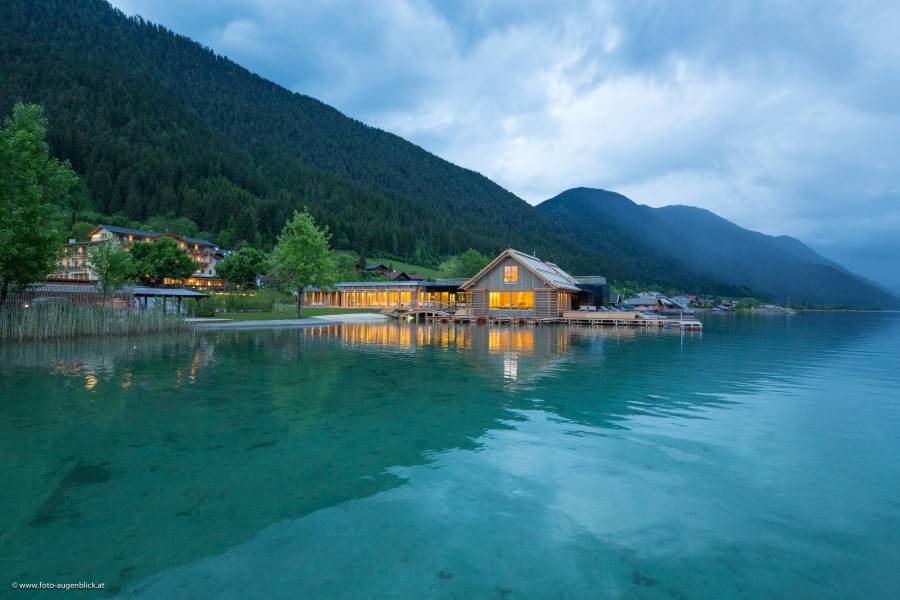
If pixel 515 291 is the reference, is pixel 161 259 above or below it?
above

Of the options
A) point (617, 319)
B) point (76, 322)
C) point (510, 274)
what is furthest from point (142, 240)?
point (617, 319)

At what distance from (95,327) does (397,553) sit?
2991 centimetres

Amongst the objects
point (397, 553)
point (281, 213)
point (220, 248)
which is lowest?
point (397, 553)

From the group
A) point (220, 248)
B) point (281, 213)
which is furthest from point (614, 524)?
point (281, 213)

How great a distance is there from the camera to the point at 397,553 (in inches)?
199

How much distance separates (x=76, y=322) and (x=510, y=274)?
38464mm

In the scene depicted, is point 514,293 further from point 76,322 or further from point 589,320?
point 76,322

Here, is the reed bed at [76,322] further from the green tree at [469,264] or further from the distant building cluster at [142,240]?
the green tree at [469,264]

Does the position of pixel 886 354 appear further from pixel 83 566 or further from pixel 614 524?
pixel 83 566

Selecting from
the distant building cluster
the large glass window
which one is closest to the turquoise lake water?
the large glass window

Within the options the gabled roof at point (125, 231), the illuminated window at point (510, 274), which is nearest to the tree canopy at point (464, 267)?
the illuminated window at point (510, 274)

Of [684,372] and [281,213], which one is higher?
[281,213]

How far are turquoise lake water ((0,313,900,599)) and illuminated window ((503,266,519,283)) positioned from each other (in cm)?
3657

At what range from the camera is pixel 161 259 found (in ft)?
221
